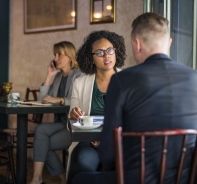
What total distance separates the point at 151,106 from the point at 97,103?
1.16 m

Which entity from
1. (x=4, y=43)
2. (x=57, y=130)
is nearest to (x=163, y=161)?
(x=57, y=130)

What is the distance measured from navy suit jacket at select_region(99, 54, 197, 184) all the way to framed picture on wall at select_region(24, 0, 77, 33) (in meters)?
2.82

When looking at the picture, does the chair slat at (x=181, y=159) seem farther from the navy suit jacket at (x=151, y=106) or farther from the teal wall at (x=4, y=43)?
the teal wall at (x=4, y=43)

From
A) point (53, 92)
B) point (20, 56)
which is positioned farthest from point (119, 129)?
point (20, 56)

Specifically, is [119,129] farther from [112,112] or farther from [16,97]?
[16,97]

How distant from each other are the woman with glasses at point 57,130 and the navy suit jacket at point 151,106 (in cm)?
180

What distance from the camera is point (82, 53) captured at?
2.83 meters

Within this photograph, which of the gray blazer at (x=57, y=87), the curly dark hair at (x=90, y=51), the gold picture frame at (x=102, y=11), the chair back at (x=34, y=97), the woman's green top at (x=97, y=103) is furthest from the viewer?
the chair back at (x=34, y=97)

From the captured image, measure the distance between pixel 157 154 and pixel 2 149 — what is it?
185 centimetres

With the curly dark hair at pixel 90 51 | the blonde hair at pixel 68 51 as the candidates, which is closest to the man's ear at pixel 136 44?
the curly dark hair at pixel 90 51

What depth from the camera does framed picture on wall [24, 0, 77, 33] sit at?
418 centimetres

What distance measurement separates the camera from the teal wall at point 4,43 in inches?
193

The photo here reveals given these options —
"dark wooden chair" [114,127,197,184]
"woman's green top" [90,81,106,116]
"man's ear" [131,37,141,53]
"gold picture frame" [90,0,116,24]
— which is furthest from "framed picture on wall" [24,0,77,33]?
"dark wooden chair" [114,127,197,184]

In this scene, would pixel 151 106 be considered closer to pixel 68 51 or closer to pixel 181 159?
pixel 181 159
